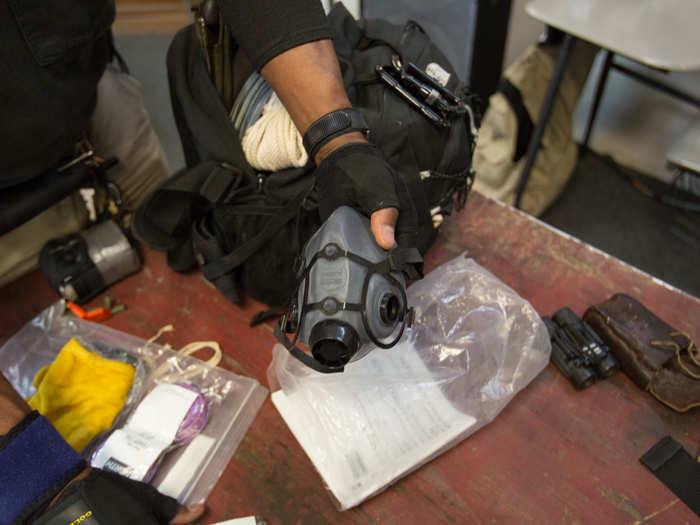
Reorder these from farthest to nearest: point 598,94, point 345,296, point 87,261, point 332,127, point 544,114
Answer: point 598,94, point 544,114, point 87,261, point 332,127, point 345,296

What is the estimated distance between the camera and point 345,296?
59 centimetres

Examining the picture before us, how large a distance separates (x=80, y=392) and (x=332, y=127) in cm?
54

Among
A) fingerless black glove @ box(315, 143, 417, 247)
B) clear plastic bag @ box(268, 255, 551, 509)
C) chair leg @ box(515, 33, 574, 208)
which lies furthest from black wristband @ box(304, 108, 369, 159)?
chair leg @ box(515, 33, 574, 208)

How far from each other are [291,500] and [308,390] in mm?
146

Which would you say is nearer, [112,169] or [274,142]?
[274,142]

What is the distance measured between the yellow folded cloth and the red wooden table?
0.34 feet

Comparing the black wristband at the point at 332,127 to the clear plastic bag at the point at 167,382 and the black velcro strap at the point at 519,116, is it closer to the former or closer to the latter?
the clear plastic bag at the point at 167,382

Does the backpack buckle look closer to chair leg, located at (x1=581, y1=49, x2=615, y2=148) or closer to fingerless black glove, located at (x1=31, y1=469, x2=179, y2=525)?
fingerless black glove, located at (x1=31, y1=469, x2=179, y2=525)

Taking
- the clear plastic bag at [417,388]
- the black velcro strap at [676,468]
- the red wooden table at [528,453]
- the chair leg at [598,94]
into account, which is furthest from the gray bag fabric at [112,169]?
the chair leg at [598,94]

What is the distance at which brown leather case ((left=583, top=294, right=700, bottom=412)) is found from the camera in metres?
0.71

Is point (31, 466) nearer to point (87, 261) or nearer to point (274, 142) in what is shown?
point (87, 261)

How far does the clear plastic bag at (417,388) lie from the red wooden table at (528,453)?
1.0 inches

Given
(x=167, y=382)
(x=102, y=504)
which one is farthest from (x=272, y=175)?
(x=102, y=504)

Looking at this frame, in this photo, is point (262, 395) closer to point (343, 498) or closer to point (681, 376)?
point (343, 498)
